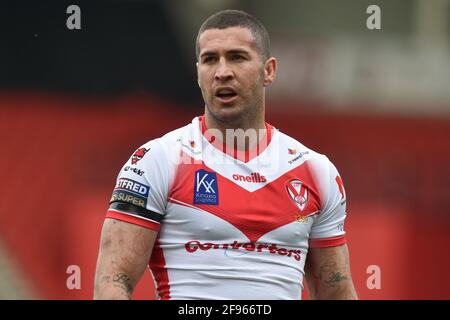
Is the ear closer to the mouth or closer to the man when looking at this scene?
the man

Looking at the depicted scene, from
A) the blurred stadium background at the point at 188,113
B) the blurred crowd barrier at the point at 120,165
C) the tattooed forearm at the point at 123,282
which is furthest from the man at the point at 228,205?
the blurred crowd barrier at the point at 120,165

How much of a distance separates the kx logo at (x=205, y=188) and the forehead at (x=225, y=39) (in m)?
0.65

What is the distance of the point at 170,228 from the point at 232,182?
0.41 metres

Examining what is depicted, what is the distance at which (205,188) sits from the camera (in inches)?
199

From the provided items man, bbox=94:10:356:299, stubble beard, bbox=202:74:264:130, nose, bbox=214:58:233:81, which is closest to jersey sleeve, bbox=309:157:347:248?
man, bbox=94:10:356:299

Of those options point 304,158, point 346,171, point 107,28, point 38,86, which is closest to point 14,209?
point 38,86

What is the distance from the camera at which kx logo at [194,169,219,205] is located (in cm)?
503

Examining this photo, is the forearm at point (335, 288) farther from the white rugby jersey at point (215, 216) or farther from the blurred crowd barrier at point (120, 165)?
the blurred crowd barrier at point (120, 165)

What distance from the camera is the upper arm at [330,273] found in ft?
17.8

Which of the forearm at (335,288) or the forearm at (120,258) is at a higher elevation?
the forearm at (120,258)

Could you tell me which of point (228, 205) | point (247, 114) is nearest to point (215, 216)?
point (228, 205)

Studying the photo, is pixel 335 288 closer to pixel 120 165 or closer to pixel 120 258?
pixel 120 258
